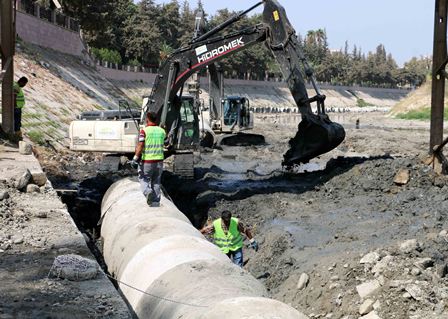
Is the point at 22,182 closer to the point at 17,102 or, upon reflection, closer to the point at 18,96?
the point at 17,102

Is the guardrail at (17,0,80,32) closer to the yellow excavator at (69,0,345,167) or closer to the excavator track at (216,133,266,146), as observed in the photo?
the excavator track at (216,133,266,146)

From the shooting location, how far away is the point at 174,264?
23.3ft

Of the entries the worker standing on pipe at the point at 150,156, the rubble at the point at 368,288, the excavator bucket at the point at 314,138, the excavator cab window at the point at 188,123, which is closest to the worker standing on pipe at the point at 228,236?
the worker standing on pipe at the point at 150,156

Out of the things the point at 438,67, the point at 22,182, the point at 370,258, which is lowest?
the point at 370,258

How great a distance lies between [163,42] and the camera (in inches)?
3159

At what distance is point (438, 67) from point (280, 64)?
3.67 metres

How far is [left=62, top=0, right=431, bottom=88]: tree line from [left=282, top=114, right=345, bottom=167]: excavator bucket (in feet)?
70.1

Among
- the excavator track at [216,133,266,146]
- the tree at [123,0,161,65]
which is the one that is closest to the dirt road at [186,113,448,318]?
the excavator track at [216,133,266,146]

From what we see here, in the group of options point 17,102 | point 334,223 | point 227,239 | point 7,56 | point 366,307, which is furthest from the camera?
point 17,102

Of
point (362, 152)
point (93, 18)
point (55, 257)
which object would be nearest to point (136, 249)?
point (55, 257)

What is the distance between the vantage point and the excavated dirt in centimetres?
835

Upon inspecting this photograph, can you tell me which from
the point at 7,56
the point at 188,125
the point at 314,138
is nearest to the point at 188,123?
the point at 188,125

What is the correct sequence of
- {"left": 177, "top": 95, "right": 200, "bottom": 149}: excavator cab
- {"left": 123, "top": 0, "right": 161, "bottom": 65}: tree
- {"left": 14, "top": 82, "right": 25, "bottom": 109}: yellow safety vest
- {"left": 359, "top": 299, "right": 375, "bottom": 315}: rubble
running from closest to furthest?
{"left": 359, "top": 299, "right": 375, "bottom": 315}: rubble
{"left": 14, "top": 82, "right": 25, "bottom": 109}: yellow safety vest
{"left": 177, "top": 95, "right": 200, "bottom": 149}: excavator cab
{"left": 123, "top": 0, "right": 161, "bottom": 65}: tree

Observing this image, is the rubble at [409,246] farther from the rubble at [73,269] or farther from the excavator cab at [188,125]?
the excavator cab at [188,125]
